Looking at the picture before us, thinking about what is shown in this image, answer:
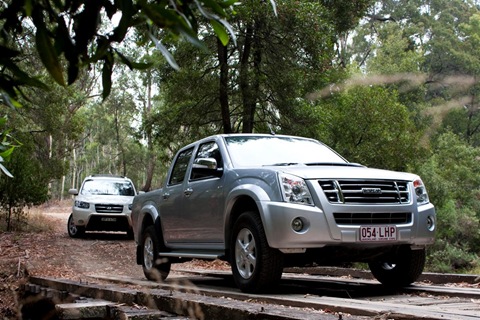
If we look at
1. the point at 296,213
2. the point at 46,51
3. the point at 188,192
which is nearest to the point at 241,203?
the point at 296,213

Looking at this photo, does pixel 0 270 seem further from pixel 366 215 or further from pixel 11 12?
pixel 11 12

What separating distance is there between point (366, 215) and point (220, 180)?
1828mm

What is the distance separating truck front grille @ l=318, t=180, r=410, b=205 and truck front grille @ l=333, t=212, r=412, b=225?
0.12 meters

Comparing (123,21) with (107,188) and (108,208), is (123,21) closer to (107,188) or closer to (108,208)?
(108,208)

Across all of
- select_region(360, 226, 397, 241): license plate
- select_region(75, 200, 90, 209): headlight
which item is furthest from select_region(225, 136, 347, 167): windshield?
select_region(75, 200, 90, 209): headlight

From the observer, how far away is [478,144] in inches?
1757

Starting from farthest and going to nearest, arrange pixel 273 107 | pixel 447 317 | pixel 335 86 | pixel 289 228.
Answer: pixel 335 86 < pixel 273 107 < pixel 289 228 < pixel 447 317

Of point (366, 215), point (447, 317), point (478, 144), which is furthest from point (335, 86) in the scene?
point (478, 144)

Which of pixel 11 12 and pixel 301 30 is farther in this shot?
pixel 301 30

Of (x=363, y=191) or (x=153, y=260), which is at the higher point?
(x=363, y=191)

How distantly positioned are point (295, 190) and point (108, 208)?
1238 cm

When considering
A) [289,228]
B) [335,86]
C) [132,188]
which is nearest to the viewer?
[289,228]

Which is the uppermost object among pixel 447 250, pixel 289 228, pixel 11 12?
pixel 11 12

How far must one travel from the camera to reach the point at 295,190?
20.2 ft
